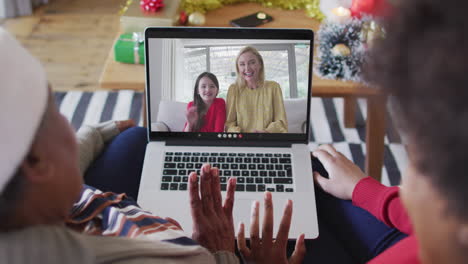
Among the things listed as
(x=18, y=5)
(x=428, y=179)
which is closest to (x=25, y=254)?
(x=428, y=179)

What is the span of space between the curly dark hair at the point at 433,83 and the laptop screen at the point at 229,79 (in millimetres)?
695

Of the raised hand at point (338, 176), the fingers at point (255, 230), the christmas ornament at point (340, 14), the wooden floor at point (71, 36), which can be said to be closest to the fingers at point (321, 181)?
the raised hand at point (338, 176)

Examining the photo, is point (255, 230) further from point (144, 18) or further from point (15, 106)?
point (144, 18)

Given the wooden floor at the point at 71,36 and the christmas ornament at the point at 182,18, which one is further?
the wooden floor at the point at 71,36

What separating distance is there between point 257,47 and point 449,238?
0.76 meters

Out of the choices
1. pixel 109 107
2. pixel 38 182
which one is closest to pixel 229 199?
pixel 38 182

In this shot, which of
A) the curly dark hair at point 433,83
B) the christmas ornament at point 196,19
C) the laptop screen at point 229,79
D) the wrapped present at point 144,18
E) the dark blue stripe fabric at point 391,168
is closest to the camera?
the curly dark hair at point 433,83

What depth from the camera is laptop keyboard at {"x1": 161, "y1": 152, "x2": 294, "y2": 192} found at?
1.12m

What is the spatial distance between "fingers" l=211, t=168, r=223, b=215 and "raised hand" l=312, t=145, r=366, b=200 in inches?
10.5

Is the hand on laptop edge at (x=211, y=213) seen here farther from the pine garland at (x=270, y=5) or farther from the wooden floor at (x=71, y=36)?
the wooden floor at (x=71, y=36)

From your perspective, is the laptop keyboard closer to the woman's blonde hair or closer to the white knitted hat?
the woman's blonde hair

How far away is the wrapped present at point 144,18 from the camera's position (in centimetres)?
153

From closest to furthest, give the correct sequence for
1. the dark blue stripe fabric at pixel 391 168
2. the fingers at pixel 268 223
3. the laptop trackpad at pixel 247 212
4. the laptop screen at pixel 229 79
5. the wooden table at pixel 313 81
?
the fingers at pixel 268 223, the laptop trackpad at pixel 247 212, the laptop screen at pixel 229 79, the wooden table at pixel 313 81, the dark blue stripe fabric at pixel 391 168

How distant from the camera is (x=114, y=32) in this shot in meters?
2.94
